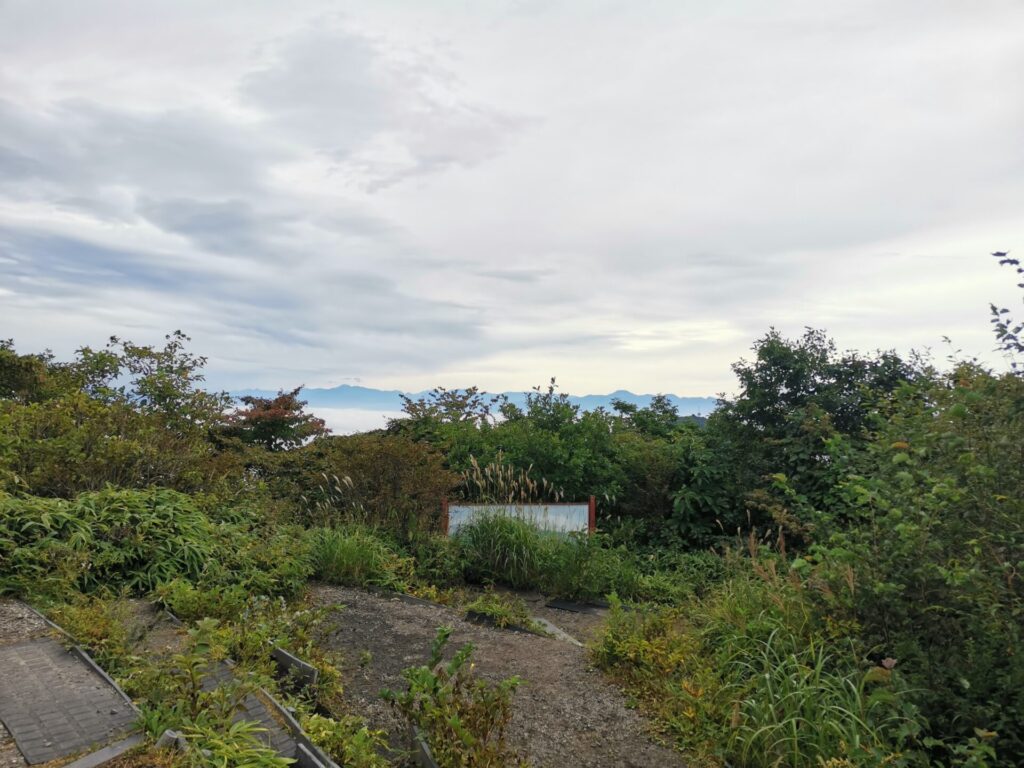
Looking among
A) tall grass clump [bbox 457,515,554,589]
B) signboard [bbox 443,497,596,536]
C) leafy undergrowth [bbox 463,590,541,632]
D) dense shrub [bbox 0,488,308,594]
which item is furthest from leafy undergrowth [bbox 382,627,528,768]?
signboard [bbox 443,497,596,536]

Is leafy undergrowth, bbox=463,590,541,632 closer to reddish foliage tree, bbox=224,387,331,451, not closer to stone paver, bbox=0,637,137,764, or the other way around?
stone paver, bbox=0,637,137,764

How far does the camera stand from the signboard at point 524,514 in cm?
790

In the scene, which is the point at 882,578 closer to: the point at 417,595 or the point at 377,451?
the point at 417,595

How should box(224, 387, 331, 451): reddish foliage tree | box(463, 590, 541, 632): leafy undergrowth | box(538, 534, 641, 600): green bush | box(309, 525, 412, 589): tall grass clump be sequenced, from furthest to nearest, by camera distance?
box(224, 387, 331, 451): reddish foliage tree, box(538, 534, 641, 600): green bush, box(309, 525, 412, 589): tall grass clump, box(463, 590, 541, 632): leafy undergrowth

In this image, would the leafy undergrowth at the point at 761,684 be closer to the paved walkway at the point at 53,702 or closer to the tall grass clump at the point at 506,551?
the tall grass clump at the point at 506,551

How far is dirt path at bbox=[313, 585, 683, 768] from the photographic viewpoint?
357 centimetres

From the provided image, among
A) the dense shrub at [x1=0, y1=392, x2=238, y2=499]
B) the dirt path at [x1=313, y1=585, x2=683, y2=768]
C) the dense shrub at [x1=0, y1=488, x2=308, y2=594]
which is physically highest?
the dense shrub at [x1=0, y1=392, x2=238, y2=499]

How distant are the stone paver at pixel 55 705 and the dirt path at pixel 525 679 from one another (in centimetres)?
118

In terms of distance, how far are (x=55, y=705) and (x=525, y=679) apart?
2.38m

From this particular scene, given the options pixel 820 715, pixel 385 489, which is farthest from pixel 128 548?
pixel 820 715

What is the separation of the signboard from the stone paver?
4587 millimetres

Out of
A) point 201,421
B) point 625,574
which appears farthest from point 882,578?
point 201,421

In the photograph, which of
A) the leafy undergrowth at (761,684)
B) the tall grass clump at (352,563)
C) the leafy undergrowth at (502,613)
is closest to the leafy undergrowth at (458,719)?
the leafy undergrowth at (761,684)

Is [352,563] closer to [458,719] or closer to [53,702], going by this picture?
[53,702]
